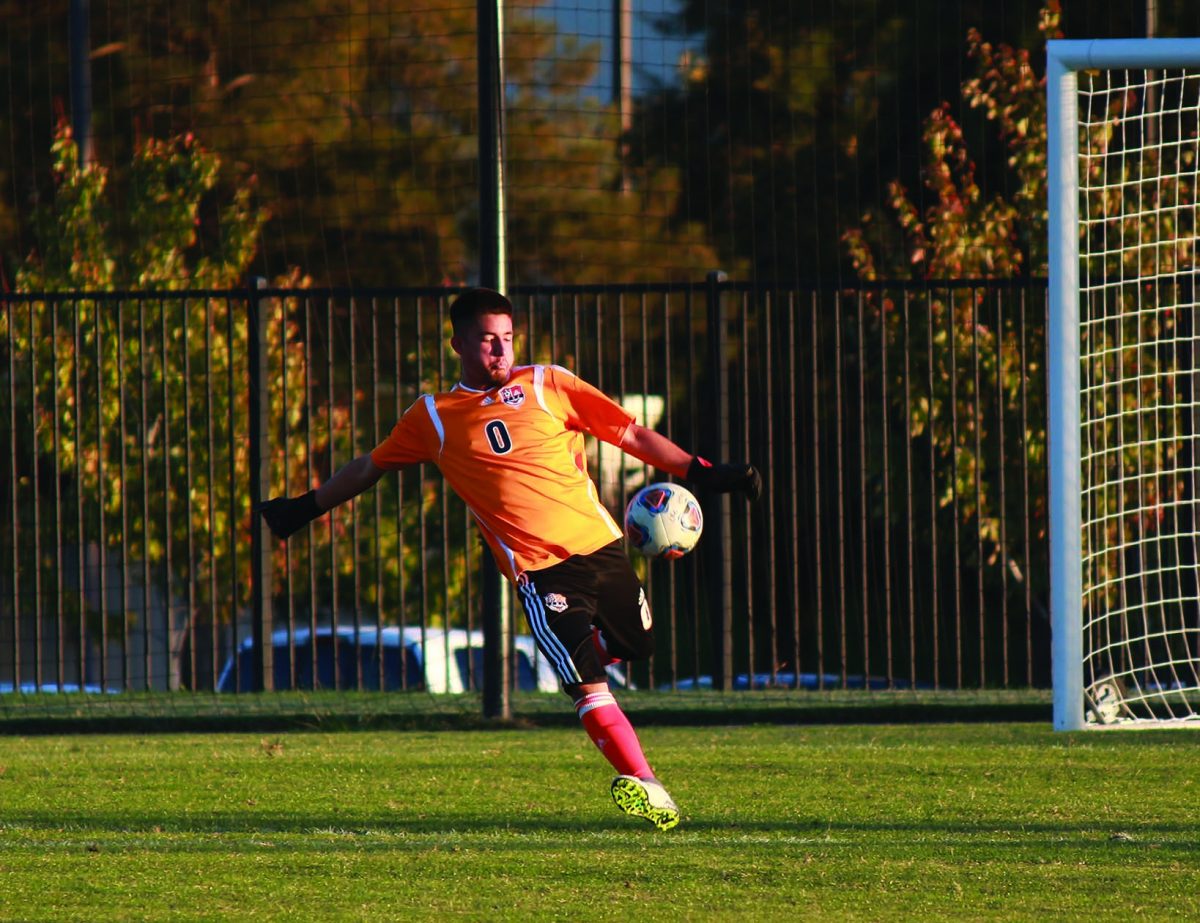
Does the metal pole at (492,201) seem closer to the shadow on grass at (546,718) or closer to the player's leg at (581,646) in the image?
the shadow on grass at (546,718)

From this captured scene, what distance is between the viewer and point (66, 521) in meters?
14.8

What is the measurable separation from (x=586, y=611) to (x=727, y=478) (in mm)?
695

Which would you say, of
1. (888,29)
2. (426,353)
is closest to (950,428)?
(888,29)

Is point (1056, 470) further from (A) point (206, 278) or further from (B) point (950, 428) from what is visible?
(A) point (206, 278)

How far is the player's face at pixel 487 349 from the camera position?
6.27 m

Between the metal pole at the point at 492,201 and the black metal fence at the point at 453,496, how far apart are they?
40 cm

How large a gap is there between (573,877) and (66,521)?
35.7 ft

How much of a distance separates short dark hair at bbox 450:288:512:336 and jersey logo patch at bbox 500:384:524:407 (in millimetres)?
268

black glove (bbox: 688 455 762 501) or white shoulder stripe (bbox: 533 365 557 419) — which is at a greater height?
white shoulder stripe (bbox: 533 365 557 419)

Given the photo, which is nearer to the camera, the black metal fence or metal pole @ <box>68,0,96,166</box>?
the black metal fence

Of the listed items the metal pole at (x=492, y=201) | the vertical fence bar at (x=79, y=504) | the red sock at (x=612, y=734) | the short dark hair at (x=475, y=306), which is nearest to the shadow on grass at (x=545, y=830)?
the red sock at (x=612, y=734)

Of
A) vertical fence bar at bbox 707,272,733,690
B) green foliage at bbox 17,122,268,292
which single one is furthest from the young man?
green foliage at bbox 17,122,268,292

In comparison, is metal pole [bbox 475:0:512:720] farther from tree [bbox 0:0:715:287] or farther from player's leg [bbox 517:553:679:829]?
tree [bbox 0:0:715:287]

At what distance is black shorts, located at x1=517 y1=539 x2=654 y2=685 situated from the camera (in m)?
6.03
